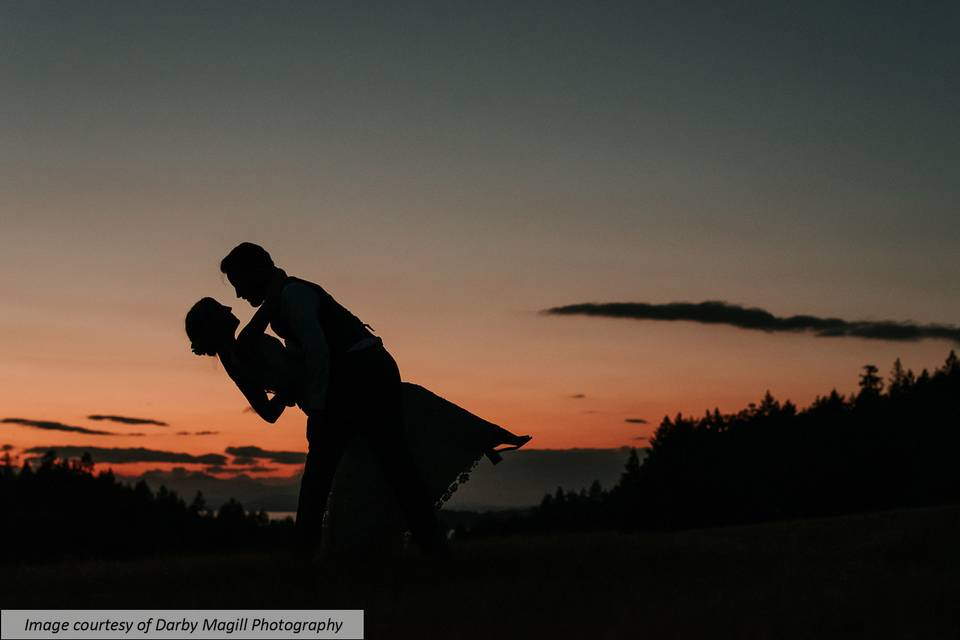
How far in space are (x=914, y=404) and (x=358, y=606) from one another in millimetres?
118032

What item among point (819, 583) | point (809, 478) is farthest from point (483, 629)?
point (809, 478)

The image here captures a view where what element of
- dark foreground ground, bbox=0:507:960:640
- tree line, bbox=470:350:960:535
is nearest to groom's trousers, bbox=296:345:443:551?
dark foreground ground, bbox=0:507:960:640

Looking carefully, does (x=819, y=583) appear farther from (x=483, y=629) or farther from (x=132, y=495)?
(x=132, y=495)

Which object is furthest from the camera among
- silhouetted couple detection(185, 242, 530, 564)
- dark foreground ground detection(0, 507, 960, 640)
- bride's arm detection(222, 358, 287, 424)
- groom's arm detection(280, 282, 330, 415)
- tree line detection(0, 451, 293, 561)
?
tree line detection(0, 451, 293, 561)

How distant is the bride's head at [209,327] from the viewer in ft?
26.1

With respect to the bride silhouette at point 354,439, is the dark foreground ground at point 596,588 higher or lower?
lower

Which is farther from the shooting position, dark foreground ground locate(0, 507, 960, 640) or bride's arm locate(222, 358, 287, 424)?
bride's arm locate(222, 358, 287, 424)

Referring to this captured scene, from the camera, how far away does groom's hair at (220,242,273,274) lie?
789 centimetres

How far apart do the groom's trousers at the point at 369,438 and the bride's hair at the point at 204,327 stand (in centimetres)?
87

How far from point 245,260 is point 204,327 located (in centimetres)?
56

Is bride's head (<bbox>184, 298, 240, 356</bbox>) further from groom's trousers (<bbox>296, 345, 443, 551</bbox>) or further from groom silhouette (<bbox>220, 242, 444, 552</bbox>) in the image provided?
groom's trousers (<bbox>296, 345, 443, 551</bbox>)
